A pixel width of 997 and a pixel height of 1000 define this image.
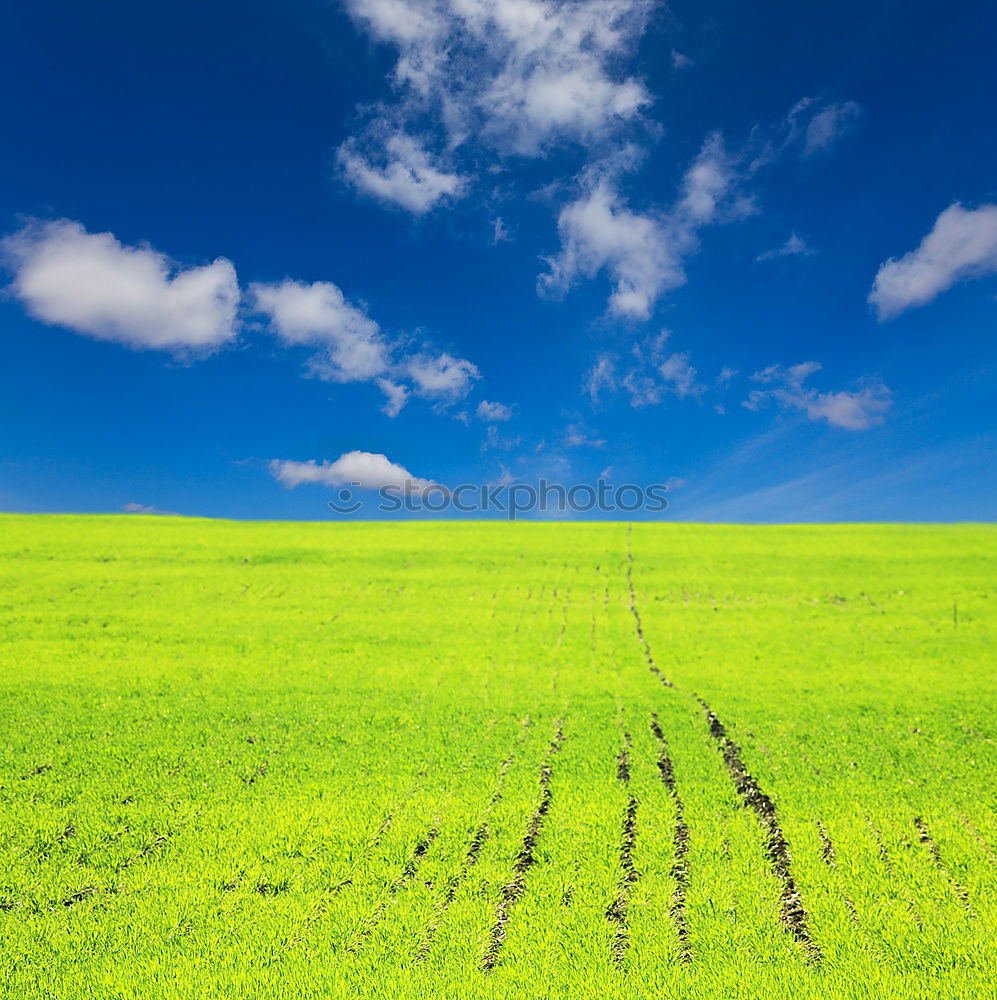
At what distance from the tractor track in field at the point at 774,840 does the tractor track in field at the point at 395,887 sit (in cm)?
→ 502

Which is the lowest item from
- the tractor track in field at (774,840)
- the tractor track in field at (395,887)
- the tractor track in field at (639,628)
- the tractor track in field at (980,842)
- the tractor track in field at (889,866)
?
the tractor track in field at (980,842)

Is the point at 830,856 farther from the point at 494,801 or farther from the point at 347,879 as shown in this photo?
the point at 347,879

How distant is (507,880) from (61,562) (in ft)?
123

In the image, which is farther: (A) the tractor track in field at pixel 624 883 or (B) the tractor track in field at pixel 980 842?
(B) the tractor track in field at pixel 980 842

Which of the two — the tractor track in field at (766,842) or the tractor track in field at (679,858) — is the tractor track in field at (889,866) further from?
the tractor track in field at (679,858)

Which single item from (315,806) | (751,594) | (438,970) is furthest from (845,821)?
(751,594)

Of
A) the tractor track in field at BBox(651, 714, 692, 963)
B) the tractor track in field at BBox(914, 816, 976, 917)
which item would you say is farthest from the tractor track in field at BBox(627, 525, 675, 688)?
the tractor track in field at BBox(914, 816, 976, 917)

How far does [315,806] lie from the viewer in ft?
37.2

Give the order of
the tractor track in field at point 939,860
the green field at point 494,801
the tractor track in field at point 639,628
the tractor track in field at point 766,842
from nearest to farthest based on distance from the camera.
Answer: the green field at point 494,801
the tractor track in field at point 766,842
the tractor track in field at point 939,860
the tractor track in field at point 639,628

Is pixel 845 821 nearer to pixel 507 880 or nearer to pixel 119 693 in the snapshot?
pixel 507 880

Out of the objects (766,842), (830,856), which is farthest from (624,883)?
(830,856)

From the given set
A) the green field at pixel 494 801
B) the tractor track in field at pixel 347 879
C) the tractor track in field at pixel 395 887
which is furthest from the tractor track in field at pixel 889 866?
the tractor track in field at pixel 347 879

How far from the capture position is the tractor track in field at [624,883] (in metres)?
7.58

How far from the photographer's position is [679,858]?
9.48 meters
